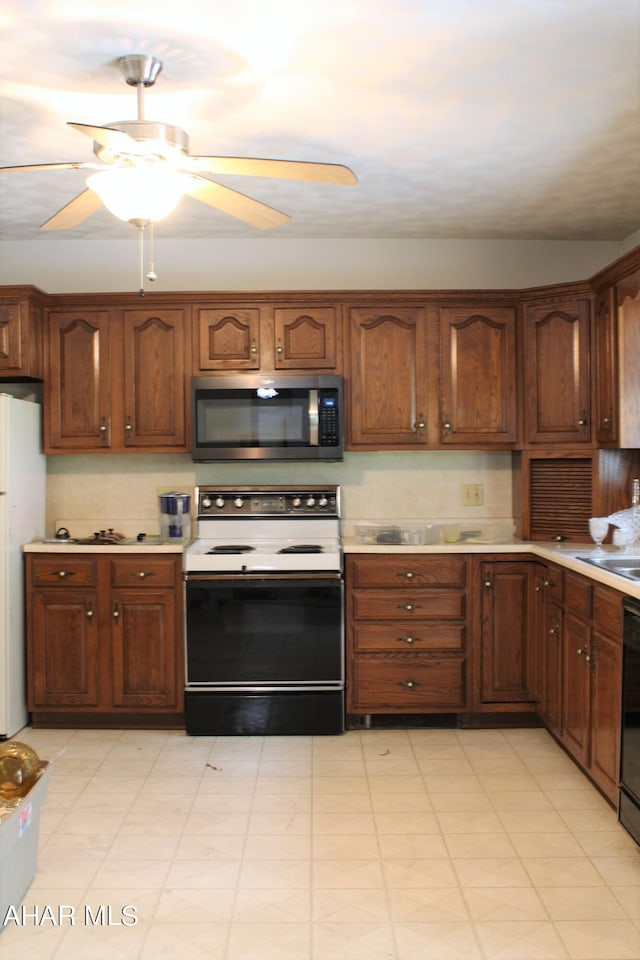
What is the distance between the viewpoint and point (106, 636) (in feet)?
12.5

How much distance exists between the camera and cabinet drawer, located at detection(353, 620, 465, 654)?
3799 mm

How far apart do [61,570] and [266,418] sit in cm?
120

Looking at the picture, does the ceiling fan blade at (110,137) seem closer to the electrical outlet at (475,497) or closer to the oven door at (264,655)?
the oven door at (264,655)

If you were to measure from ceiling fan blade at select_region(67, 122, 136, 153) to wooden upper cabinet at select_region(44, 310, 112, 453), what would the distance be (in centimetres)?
207

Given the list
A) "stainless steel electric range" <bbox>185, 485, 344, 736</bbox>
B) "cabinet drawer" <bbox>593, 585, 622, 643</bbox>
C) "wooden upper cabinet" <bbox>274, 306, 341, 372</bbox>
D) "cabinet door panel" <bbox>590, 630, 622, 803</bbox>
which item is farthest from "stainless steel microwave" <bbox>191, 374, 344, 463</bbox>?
"cabinet door panel" <bbox>590, 630, 622, 803</bbox>

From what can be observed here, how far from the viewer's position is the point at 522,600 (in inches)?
150

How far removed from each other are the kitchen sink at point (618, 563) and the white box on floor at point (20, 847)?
2.04m

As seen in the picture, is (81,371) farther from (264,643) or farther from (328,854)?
(328,854)

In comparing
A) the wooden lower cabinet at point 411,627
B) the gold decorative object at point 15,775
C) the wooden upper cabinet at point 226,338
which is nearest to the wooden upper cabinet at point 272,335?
the wooden upper cabinet at point 226,338

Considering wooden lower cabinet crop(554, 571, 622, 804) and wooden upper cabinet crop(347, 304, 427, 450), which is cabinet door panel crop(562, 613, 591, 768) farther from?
wooden upper cabinet crop(347, 304, 427, 450)

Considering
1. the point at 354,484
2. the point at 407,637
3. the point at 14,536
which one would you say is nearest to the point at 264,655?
the point at 407,637

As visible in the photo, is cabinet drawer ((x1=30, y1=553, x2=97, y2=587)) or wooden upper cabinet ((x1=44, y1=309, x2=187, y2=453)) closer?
cabinet drawer ((x1=30, y1=553, x2=97, y2=587))

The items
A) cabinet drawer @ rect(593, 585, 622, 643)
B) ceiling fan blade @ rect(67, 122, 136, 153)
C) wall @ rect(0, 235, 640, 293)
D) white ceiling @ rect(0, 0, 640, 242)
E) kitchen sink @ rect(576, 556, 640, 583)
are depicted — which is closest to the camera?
ceiling fan blade @ rect(67, 122, 136, 153)

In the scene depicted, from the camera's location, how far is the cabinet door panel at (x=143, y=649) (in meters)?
3.81
